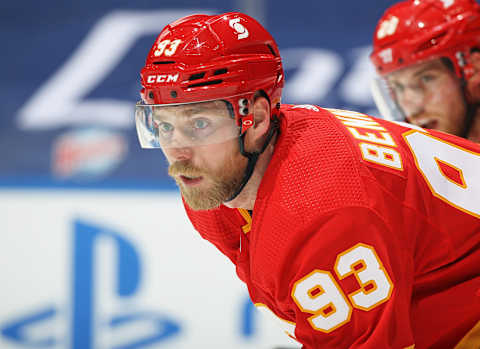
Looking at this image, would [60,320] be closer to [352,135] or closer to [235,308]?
[235,308]

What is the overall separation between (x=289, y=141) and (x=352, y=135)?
0.15m

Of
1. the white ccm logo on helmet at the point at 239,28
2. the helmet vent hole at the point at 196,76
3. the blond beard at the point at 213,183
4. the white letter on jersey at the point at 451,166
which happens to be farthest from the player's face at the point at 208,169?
the white letter on jersey at the point at 451,166

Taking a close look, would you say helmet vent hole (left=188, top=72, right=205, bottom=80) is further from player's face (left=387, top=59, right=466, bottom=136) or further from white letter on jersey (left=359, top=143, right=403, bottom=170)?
player's face (left=387, top=59, right=466, bottom=136)

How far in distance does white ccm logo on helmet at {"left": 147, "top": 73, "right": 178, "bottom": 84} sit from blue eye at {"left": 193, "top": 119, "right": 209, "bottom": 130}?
0.12 meters

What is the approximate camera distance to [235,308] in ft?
11.0

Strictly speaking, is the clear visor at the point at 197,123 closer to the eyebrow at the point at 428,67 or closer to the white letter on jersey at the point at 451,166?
the white letter on jersey at the point at 451,166

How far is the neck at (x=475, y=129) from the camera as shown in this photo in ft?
8.57

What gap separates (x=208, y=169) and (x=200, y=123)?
0.38 ft

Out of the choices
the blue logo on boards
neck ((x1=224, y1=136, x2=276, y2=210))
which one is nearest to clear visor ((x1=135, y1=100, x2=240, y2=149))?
neck ((x1=224, y1=136, x2=276, y2=210))

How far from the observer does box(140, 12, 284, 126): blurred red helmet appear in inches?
65.3

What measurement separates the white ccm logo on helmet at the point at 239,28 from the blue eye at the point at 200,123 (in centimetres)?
22

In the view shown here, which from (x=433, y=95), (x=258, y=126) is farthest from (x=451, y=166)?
(x=433, y=95)

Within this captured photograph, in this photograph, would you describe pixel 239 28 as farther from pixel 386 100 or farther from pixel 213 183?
pixel 386 100

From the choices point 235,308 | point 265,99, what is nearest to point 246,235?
point 265,99
